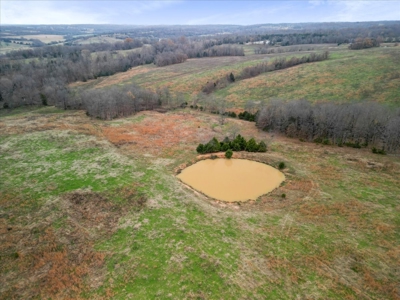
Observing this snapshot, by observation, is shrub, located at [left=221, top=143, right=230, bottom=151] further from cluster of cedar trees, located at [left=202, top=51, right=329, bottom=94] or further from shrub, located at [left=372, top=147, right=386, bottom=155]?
cluster of cedar trees, located at [left=202, top=51, right=329, bottom=94]

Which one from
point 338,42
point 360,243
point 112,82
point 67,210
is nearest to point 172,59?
point 112,82

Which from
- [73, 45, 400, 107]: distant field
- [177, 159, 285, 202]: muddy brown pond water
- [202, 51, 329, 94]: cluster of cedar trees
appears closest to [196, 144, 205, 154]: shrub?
[177, 159, 285, 202]: muddy brown pond water

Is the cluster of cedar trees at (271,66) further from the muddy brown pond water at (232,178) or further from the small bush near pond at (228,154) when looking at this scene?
the muddy brown pond water at (232,178)

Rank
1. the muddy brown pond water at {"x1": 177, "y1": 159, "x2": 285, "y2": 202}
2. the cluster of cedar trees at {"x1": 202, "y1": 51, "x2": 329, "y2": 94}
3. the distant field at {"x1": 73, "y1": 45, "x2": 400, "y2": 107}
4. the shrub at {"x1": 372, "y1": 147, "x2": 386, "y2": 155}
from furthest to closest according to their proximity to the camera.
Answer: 1. the cluster of cedar trees at {"x1": 202, "y1": 51, "x2": 329, "y2": 94}
2. the distant field at {"x1": 73, "y1": 45, "x2": 400, "y2": 107}
3. the shrub at {"x1": 372, "y1": 147, "x2": 386, "y2": 155}
4. the muddy brown pond water at {"x1": 177, "y1": 159, "x2": 285, "y2": 202}

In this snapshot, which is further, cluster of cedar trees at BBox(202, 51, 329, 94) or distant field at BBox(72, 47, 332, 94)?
cluster of cedar trees at BBox(202, 51, 329, 94)

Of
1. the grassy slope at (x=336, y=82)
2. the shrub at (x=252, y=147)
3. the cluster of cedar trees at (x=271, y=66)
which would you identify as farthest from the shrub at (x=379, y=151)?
the cluster of cedar trees at (x=271, y=66)

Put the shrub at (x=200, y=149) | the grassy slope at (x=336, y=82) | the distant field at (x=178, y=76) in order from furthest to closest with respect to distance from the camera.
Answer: the distant field at (x=178, y=76) < the grassy slope at (x=336, y=82) < the shrub at (x=200, y=149)
